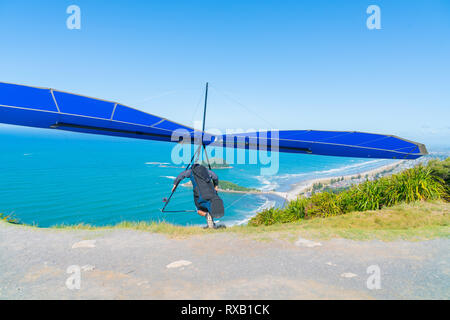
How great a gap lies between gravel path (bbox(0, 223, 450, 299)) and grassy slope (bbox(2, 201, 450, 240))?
34 centimetres

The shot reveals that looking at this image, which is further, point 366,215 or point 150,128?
point 366,215

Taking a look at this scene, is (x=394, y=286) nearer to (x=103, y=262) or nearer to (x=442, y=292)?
(x=442, y=292)

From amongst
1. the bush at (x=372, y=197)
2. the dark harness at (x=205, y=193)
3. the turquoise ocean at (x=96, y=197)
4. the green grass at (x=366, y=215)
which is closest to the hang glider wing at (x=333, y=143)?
the bush at (x=372, y=197)

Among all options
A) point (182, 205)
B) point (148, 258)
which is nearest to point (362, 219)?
point (148, 258)

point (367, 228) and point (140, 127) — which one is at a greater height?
point (140, 127)

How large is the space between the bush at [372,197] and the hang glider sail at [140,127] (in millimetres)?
1135

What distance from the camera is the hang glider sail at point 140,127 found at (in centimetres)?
458

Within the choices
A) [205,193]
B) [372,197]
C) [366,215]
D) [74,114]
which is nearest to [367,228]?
[366,215]

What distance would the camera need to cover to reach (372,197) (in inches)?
301

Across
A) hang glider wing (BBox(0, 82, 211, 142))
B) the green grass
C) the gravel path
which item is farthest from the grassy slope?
hang glider wing (BBox(0, 82, 211, 142))

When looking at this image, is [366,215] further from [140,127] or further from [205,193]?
[140,127]

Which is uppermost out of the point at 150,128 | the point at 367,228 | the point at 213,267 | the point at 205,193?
the point at 150,128

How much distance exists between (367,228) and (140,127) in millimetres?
5923

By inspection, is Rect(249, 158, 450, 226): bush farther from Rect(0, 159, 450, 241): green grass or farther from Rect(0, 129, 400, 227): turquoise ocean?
Rect(0, 129, 400, 227): turquoise ocean
